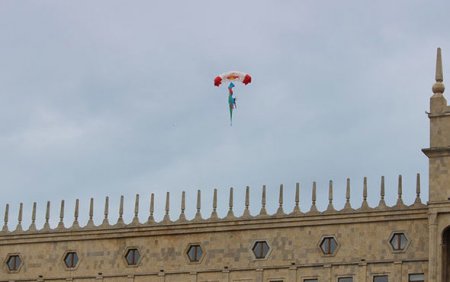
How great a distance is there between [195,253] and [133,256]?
3.17 m

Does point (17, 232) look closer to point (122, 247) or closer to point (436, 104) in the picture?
point (122, 247)

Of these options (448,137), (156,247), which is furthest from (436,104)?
(156,247)

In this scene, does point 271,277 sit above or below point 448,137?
below

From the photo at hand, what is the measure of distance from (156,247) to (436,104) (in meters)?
15.1

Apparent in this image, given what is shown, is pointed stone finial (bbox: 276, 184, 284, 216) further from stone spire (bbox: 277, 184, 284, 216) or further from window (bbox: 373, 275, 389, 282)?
window (bbox: 373, 275, 389, 282)

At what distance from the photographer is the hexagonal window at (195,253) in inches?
3140

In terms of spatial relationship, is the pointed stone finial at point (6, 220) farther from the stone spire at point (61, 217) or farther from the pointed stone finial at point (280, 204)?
the pointed stone finial at point (280, 204)

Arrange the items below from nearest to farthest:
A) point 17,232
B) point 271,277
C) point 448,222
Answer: point 448,222, point 271,277, point 17,232

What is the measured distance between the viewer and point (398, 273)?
7556cm

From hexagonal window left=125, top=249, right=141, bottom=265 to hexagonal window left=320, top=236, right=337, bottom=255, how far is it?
916 centimetres

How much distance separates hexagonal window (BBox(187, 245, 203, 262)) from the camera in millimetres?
79750

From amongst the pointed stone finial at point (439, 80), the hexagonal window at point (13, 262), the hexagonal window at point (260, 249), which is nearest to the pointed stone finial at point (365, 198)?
the hexagonal window at point (260, 249)

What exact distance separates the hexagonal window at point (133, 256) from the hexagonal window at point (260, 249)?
19.2 feet

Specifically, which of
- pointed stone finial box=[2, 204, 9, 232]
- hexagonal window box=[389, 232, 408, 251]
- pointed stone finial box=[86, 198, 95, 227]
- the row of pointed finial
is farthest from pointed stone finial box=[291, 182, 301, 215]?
pointed stone finial box=[2, 204, 9, 232]
